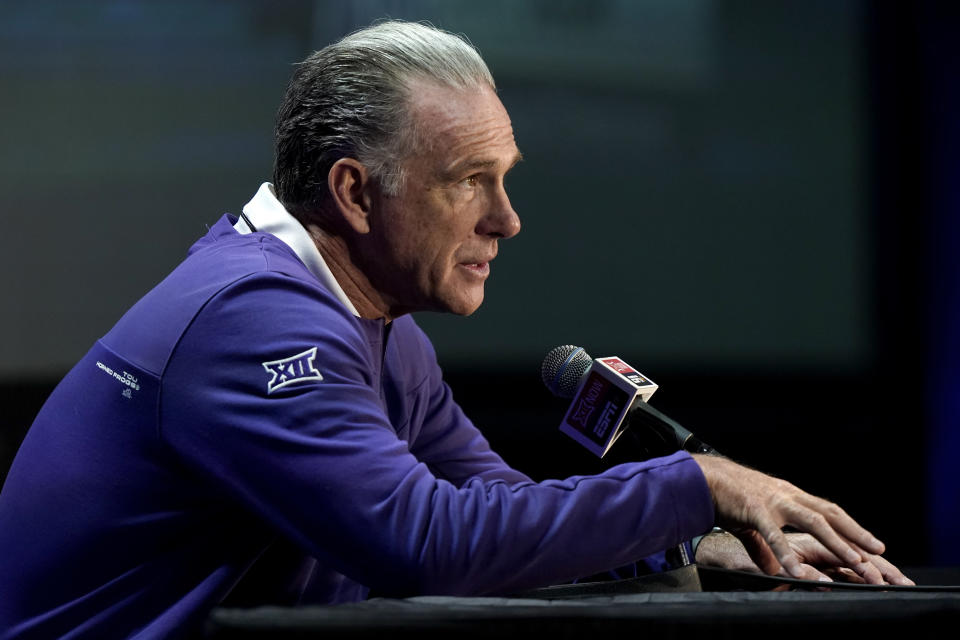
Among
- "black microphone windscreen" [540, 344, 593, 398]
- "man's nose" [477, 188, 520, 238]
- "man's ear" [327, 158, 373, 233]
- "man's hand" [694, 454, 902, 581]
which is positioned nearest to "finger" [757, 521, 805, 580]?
"man's hand" [694, 454, 902, 581]

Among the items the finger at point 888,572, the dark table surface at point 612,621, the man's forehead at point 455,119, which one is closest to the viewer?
the dark table surface at point 612,621

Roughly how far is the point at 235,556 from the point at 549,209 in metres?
2.31

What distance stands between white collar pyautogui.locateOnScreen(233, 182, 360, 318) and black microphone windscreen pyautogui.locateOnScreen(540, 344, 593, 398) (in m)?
0.29

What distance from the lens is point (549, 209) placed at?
3340mm

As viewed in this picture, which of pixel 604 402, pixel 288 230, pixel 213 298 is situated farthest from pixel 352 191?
pixel 604 402

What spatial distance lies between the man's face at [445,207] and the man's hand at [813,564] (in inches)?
19.0

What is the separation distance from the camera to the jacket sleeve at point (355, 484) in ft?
3.32

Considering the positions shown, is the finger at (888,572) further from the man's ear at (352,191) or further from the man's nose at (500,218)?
the man's ear at (352,191)

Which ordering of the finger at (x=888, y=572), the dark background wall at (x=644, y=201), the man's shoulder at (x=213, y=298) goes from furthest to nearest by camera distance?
the dark background wall at (x=644, y=201) < the finger at (x=888, y=572) < the man's shoulder at (x=213, y=298)

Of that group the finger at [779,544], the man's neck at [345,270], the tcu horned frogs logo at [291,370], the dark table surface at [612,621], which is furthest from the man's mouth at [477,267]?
the dark table surface at [612,621]

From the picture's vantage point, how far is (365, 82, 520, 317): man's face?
135 cm

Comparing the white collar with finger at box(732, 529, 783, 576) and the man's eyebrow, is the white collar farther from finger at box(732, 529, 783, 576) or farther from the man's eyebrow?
finger at box(732, 529, 783, 576)

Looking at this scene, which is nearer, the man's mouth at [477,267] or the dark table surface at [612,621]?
the dark table surface at [612,621]

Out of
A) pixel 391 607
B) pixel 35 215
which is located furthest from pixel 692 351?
pixel 391 607
